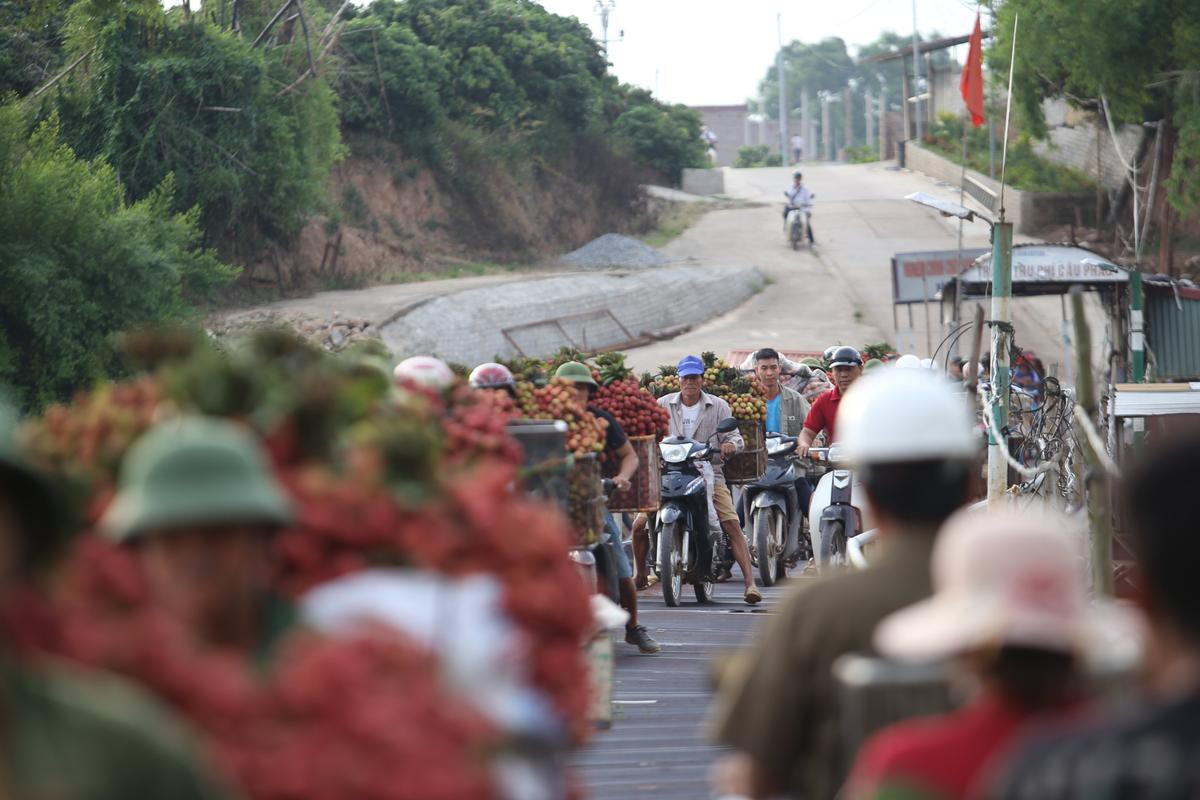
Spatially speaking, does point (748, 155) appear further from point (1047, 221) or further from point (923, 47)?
point (1047, 221)

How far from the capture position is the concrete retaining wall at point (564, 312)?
34.9 meters

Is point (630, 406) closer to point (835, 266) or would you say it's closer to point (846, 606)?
point (846, 606)

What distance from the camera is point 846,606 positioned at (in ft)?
14.2

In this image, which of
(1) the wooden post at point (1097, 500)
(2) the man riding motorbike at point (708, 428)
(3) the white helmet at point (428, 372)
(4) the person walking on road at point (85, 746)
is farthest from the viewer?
(2) the man riding motorbike at point (708, 428)

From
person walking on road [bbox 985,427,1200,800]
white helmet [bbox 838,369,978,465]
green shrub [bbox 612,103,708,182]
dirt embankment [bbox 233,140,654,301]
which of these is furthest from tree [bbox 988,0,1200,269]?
person walking on road [bbox 985,427,1200,800]

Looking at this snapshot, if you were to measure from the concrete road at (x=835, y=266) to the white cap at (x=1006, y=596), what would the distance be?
25.0m

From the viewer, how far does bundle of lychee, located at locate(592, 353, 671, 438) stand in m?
13.6

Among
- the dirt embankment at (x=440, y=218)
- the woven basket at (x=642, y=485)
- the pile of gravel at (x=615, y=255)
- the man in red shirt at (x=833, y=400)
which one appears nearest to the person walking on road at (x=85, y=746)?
the woven basket at (x=642, y=485)

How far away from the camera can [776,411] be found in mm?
16969

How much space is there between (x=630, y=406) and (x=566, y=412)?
2.53 meters

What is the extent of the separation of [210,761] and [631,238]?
49.5m

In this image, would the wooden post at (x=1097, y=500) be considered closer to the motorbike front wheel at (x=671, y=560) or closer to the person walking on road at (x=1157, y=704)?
the person walking on road at (x=1157, y=704)

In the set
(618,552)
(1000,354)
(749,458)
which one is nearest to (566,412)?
(618,552)

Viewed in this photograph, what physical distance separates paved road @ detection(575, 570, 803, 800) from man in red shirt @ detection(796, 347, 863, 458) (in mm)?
1502
